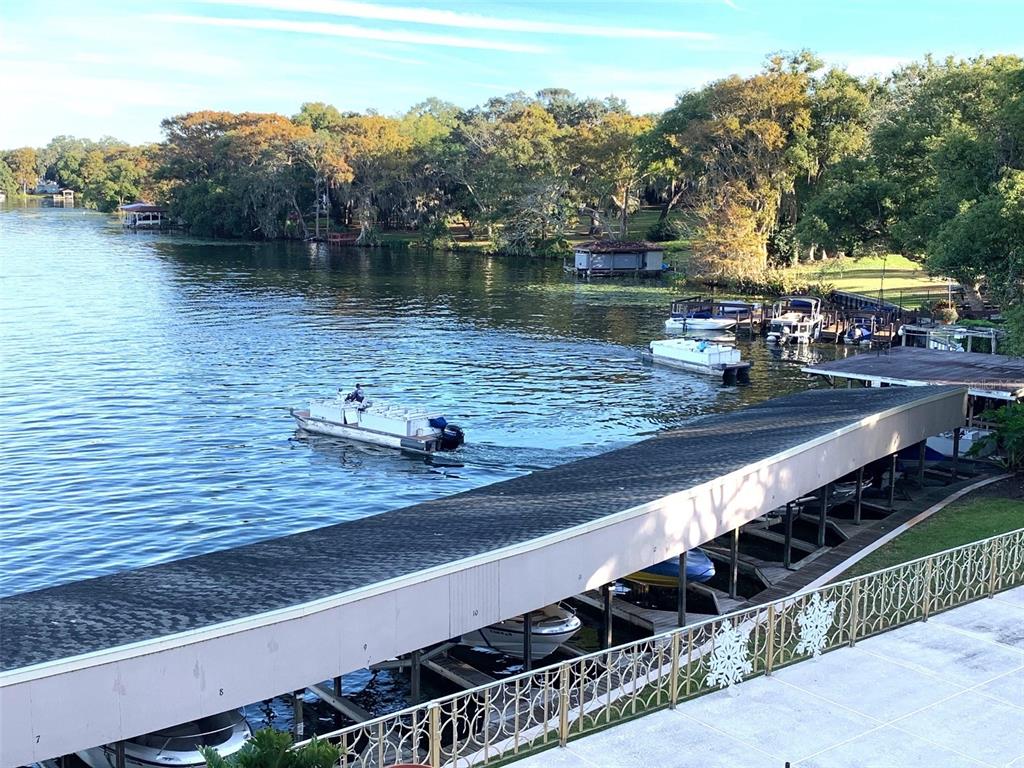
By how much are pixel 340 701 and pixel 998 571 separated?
14088 mm

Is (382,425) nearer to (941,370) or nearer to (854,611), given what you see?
(941,370)


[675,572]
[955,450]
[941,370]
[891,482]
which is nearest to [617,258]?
[941,370]

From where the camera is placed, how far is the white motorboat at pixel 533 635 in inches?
1035

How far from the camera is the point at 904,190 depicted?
7788cm

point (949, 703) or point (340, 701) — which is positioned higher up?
point (949, 703)

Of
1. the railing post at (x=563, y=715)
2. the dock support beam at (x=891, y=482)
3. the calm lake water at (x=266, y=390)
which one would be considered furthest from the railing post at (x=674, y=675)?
the calm lake water at (x=266, y=390)

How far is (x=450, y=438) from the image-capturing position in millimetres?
46031

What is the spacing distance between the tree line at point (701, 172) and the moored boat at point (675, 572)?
75.2ft

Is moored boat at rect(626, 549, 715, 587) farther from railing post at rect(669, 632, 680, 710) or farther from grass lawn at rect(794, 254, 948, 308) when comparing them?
grass lawn at rect(794, 254, 948, 308)

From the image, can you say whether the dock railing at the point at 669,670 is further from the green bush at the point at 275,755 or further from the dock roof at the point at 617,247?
the dock roof at the point at 617,247

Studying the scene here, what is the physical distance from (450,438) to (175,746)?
26.7 metres

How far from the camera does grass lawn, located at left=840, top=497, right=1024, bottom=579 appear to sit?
2819 centimetres

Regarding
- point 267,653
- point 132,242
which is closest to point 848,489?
point 267,653

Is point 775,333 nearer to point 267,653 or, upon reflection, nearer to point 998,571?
point 998,571
